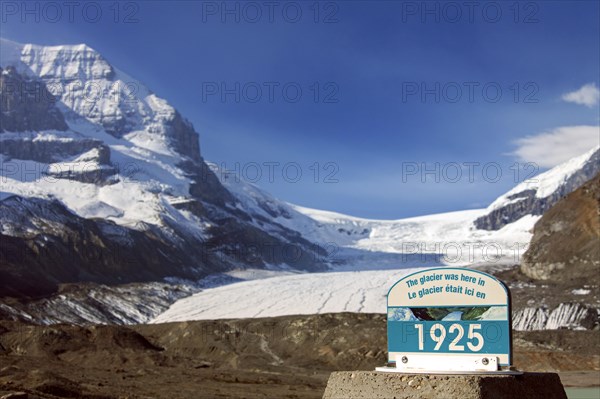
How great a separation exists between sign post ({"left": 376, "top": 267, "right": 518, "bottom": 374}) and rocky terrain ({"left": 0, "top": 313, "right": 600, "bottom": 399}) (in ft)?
74.7

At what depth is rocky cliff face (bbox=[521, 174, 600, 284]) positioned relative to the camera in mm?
71812

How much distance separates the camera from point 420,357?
8.91 m

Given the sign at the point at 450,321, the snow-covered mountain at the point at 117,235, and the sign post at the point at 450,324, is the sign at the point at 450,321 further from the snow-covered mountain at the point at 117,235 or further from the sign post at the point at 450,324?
the snow-covered mountain at the point at 117,235

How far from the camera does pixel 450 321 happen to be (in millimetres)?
8820

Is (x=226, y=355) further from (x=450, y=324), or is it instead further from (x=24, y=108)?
(x=24, y=108)

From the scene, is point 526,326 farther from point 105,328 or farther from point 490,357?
point 490,357

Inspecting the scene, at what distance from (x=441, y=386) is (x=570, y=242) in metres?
74.3

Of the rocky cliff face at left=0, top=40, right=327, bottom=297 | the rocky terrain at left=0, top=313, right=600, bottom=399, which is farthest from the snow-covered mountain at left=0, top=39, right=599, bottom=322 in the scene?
the rocky terrain at left=0, top=313, right=600, bottom=399

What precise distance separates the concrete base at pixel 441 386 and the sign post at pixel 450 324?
0.22 metres

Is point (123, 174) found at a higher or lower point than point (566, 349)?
higher

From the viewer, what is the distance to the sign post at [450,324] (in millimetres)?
8500

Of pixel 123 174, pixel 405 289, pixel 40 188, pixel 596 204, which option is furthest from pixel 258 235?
pixel 405 289

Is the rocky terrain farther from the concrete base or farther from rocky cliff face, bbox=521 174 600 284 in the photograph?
the concrete base

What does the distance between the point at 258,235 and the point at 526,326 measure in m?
127
